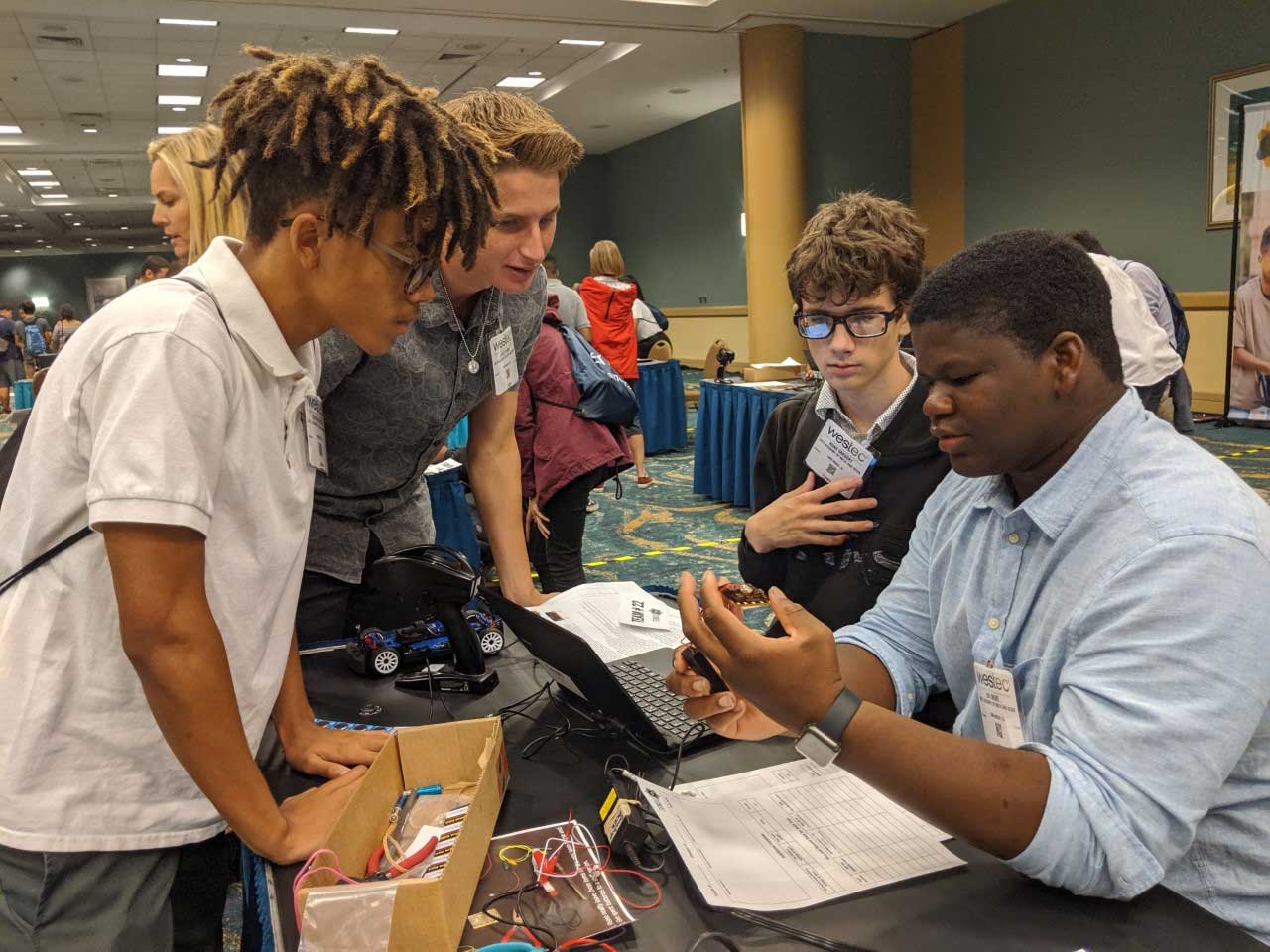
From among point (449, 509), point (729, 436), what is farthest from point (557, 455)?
point (729, 436)

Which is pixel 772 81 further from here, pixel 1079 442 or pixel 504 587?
pixel 1079 442

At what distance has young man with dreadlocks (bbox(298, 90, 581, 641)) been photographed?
1.58 meters

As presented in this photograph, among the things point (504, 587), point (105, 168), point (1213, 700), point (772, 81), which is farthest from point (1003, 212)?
point (105, 168)

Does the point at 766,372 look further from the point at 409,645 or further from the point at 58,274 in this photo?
the point at 58,274

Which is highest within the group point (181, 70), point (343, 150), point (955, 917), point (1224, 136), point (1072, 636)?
point (181, 70)

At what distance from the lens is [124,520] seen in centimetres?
90

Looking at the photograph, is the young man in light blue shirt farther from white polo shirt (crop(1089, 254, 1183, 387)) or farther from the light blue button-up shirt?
white polo shirt (crop(1089, 254, 1183, 387))

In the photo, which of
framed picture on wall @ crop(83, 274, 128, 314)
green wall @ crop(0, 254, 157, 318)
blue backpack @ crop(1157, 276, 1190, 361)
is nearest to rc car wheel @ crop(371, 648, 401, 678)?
blue backpack @ crop(1157, 276, 1190, 361)

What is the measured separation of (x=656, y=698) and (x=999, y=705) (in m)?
0.47

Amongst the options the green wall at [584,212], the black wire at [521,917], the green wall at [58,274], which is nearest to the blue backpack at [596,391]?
the black wire at [521,917]

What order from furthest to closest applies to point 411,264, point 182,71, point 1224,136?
point 182,71, point 1224,136, point 411,264

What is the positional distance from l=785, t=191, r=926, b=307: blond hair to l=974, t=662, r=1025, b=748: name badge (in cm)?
76

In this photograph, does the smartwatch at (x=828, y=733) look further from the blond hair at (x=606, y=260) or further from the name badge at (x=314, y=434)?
the blond hair at (x=606, y=260)

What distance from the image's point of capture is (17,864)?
3.29ft
